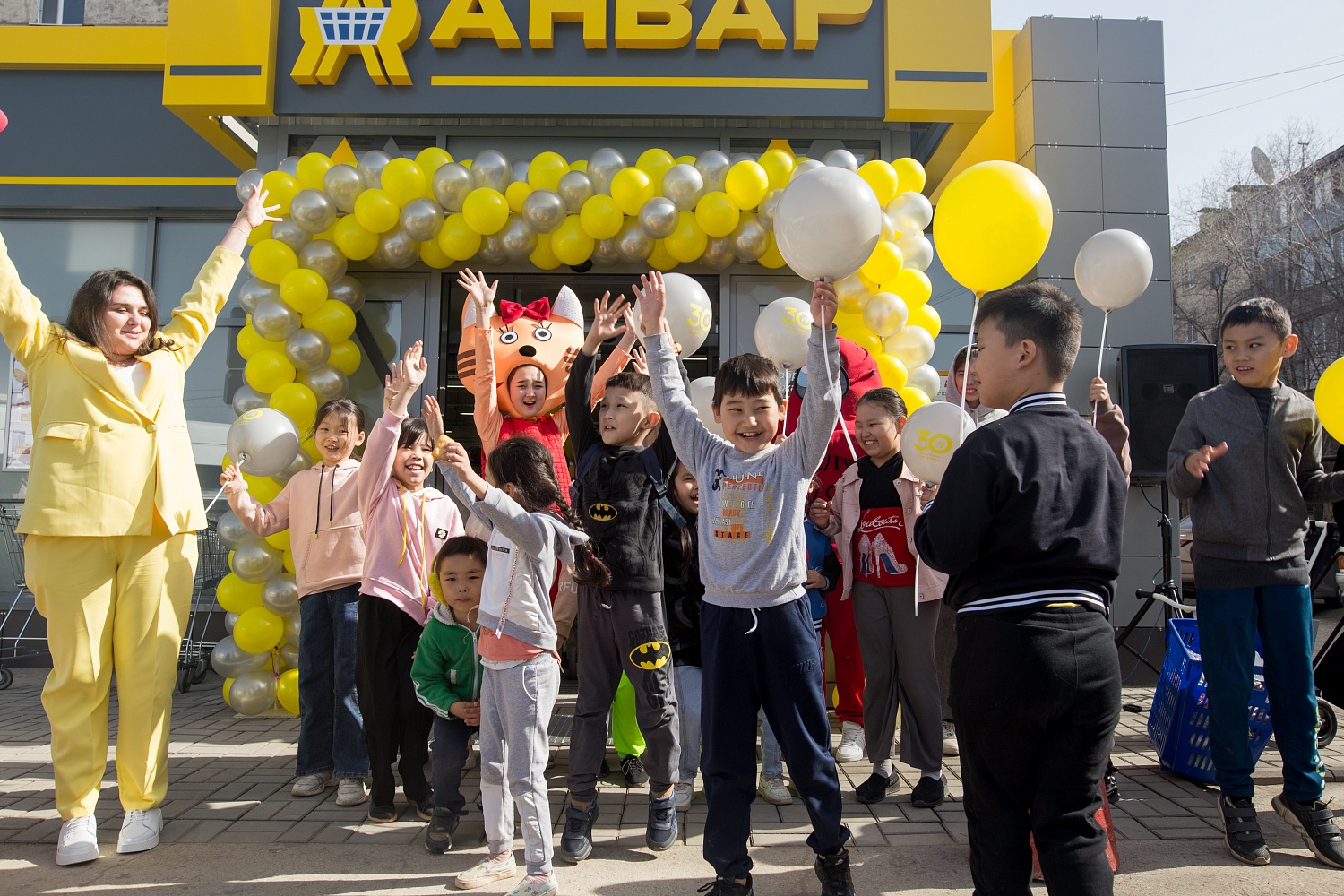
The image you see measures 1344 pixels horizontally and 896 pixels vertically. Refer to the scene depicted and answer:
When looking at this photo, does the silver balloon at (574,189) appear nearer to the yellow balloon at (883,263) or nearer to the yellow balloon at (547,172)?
the yellow balloon at (547,172)

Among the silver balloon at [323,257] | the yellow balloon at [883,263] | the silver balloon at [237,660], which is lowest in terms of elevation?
the silver balloon at [237,660]

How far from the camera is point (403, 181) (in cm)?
514

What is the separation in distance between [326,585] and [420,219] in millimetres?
2242

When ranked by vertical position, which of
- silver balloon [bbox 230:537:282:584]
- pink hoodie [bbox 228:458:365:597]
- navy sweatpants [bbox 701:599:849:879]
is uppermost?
pink hoodie [bbox 228:458:365:597]

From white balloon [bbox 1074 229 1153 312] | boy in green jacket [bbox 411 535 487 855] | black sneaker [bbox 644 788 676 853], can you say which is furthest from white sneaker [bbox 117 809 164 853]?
white balloon [bbox 1074 229 1153 312]

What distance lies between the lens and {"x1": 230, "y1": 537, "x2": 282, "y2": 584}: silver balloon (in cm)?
489

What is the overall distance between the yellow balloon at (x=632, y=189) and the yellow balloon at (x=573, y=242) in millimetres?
260

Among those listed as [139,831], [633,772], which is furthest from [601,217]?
[139,831]

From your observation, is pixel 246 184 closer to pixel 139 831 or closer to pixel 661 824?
pixel 139 831

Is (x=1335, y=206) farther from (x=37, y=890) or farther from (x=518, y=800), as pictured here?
(x=37, y=890)

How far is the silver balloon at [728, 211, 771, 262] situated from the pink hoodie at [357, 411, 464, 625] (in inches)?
92.6

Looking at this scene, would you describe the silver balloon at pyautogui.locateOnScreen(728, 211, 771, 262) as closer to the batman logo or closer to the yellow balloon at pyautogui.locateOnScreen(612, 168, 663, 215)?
the yellow balloon at pyautogui.locateOnScreen(612, 168, 663, 215)

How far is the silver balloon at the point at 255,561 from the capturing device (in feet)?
16.0

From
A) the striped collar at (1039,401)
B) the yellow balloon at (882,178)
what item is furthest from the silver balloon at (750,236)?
the striped collar at (1039,401)
